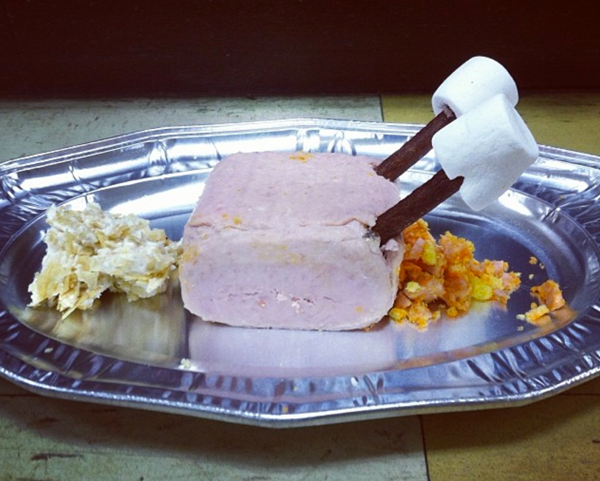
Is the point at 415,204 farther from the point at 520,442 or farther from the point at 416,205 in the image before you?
the point at 520,442

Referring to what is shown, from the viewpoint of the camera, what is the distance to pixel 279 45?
7.98 ft

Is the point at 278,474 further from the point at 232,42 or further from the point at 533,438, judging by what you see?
the point at 232,42

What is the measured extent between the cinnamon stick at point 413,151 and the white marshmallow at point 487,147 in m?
0.20

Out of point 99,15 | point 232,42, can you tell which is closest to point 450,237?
point 232,42

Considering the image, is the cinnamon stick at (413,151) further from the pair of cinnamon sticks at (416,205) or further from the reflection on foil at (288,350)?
the reflection on foil at (288,350)

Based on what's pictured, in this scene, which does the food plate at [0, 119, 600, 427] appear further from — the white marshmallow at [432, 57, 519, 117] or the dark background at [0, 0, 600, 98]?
the dark background at [0, 0, 600, 98]

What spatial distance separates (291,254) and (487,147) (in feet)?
1.23

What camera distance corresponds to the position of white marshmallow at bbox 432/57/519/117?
1.28 m

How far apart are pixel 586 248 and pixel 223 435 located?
87 cm

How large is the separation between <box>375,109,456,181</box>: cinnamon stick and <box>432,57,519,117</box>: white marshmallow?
6 centimetres

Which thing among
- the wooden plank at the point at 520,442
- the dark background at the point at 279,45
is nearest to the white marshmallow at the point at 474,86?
the wooden plank at the point at 520,442

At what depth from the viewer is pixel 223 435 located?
3.89 feet

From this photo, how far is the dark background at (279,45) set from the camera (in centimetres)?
235

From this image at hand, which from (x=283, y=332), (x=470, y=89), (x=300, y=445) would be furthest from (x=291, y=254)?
(x=470, y=89)
